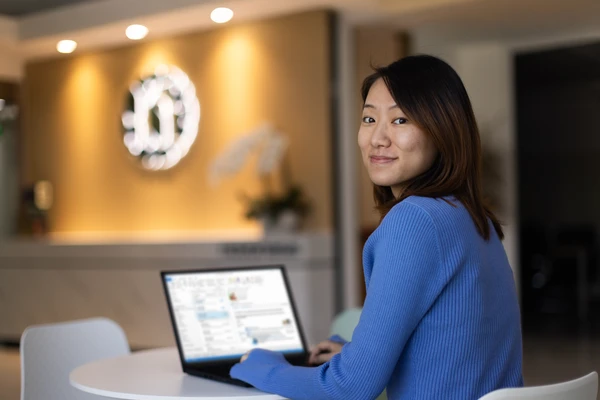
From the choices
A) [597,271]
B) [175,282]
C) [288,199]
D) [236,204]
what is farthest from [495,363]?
[597,271]

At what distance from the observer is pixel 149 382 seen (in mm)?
2018

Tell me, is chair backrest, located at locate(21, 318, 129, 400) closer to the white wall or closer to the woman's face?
the woman's face

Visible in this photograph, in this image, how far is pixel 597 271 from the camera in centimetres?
1159

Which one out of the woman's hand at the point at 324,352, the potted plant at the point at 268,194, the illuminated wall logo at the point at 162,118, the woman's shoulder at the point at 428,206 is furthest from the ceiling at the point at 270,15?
the woman's shoulder at the point at 428,206

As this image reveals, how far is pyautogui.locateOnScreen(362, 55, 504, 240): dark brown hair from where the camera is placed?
5.12 ft

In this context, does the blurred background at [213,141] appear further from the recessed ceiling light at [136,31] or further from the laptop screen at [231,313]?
the laptop screen at [231,313]

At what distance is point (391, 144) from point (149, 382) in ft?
3.02

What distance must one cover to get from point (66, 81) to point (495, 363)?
7.52 m

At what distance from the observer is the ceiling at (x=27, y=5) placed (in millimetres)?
7152

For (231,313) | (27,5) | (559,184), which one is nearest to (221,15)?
(27,5)

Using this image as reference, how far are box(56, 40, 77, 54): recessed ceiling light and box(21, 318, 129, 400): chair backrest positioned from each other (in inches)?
211

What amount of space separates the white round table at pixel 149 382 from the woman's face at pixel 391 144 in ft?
1.96

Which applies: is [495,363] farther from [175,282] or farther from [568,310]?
[568,310]

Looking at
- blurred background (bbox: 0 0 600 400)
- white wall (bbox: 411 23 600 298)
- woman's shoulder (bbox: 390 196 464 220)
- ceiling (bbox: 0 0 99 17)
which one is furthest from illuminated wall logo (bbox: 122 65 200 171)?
woman's shoulder (bbox: 390 196 464 220)
